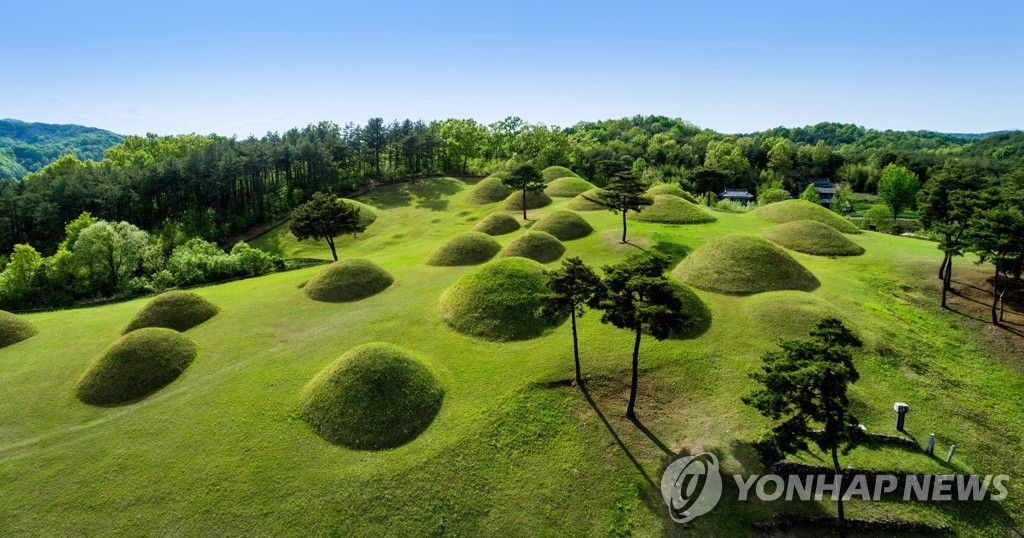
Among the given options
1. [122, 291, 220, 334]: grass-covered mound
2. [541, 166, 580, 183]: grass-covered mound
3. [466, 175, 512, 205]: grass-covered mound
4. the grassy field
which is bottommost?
the grassy field

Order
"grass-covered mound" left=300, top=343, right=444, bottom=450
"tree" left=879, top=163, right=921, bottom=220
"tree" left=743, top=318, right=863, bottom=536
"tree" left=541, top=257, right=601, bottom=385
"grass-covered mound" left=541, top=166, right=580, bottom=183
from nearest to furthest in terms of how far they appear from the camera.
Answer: "tree" left=743, top=318, right=863, bottom=536
"grass-covered mound" left=300, top=343, right=444, bottom=450
"tree" left=541, top=257, right=601, bottom=385
"tree" left=879, top=163, right=921, bottom=220
"grass-covered mound" left=541, top=166, right=580, bottom=183

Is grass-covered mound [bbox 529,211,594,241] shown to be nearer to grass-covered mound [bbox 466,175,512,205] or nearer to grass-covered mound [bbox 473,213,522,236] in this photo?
grass-covered mound [bbox 473,213,522,236]

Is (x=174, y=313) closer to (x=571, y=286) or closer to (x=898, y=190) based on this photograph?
(x=571, y=286)

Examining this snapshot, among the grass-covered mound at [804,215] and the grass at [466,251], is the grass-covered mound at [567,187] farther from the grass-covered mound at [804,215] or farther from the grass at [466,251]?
the grass at [466,251]

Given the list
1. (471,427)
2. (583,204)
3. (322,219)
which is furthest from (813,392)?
(583,204)

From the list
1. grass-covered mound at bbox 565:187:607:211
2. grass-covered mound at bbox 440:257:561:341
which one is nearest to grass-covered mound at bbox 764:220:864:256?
grass-covered mound at bbox 565:187:607:211

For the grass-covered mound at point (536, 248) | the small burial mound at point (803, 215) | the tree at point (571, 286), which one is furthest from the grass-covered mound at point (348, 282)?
the small burial mound at point (803, 215)
